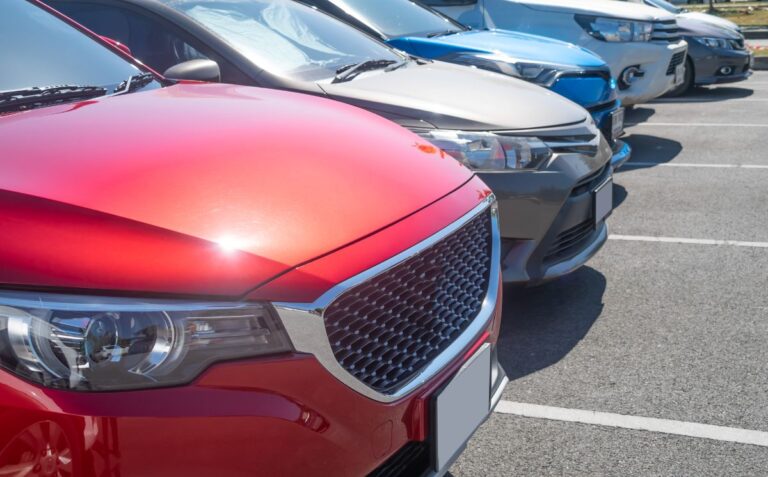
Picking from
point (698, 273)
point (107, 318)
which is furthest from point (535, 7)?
point (107, 318)

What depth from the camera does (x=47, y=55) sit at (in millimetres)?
2863

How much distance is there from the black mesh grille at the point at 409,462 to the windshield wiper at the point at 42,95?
57.4 inches

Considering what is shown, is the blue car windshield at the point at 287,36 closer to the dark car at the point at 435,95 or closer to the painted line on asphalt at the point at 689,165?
the dark car at the point at 435,95

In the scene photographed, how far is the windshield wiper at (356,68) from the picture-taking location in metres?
4.01

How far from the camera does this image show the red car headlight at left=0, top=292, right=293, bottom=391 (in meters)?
1.51

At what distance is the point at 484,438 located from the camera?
299 centimetres

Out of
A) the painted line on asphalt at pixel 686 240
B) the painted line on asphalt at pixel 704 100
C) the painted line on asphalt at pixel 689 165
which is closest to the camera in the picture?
the painted line on asphalt at pixel 686 240

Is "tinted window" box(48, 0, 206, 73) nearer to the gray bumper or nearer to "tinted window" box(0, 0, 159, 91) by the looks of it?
"tinted window" box(0, 0, 159, 91)

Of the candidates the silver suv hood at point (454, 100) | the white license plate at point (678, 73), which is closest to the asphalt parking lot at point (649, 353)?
the silver suv hood at point (454, 100)

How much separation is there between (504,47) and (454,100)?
90.3 inches

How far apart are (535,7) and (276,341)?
23.2 ft

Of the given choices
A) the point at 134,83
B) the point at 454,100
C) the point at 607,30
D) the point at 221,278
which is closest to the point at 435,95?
the point at 454,100

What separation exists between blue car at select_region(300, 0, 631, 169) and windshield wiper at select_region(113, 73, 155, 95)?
8.94 ft

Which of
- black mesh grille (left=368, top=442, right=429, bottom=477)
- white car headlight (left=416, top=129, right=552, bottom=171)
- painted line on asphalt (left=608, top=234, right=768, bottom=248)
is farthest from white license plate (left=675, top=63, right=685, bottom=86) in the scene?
black mesh grille (left=368, top=442, right=429, bottom=477)
